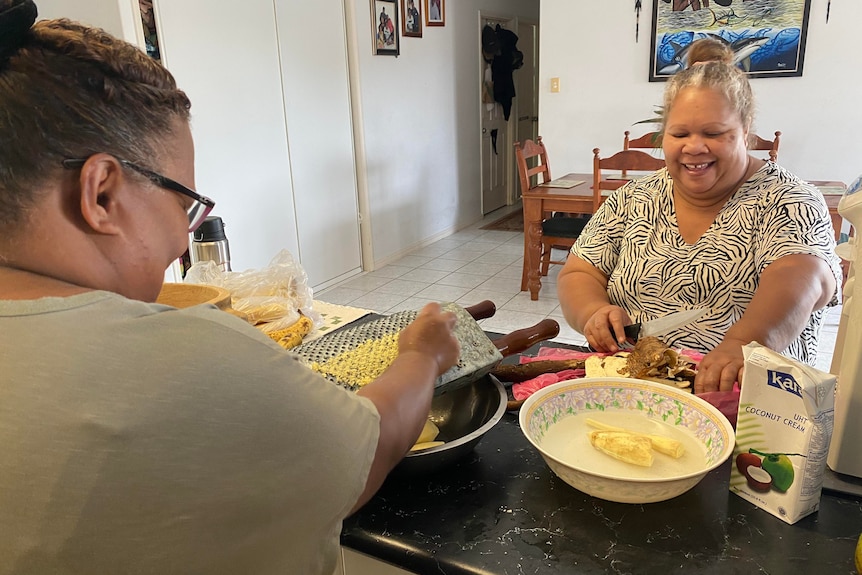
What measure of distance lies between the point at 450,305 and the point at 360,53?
11.9ft

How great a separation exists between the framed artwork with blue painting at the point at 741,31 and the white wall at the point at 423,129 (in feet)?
5.76

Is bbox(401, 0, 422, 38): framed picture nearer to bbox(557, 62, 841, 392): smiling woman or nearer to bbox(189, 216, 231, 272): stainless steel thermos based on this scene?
bbox(189, 216, 231, 272): stainless steel thermos

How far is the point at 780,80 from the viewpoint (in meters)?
4.07

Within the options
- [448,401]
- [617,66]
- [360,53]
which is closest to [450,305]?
[448,401]

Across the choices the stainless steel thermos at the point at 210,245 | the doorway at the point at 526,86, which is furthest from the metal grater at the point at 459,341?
the doorway at the point at 526,86

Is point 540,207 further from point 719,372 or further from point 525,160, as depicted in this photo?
point 719,372

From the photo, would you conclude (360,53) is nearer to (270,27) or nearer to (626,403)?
(270,27)

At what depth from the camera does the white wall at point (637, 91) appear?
154 inches

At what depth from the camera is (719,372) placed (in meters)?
1.02

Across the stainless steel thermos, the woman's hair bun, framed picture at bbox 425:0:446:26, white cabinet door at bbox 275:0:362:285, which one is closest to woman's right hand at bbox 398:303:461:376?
the woman's hair bun

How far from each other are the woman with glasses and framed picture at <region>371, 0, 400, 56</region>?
13.5 ft

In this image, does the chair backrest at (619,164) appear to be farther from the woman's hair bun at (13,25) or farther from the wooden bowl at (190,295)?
the woman's hair bun at (13,25)

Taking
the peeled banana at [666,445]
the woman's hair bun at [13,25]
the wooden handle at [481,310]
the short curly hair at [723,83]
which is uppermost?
the woman's hair bun at [13,25]

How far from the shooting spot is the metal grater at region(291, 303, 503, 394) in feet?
2.97
